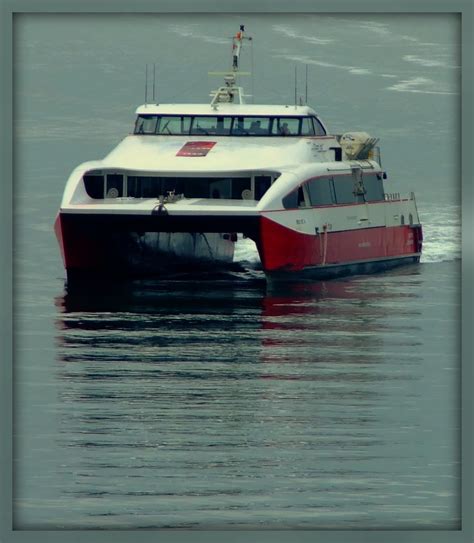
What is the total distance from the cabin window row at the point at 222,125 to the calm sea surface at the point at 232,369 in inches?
143

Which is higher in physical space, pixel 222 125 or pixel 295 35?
Answer: pixel 295 35

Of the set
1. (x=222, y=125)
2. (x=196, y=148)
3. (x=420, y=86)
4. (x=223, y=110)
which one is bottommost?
(x=196, y=148)

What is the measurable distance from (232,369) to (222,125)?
50.3ft

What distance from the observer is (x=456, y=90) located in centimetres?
2080

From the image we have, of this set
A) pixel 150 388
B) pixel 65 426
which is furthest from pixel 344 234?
pixel 65 426

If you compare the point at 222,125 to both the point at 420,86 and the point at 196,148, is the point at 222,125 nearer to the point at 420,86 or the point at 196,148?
the point at 196,148

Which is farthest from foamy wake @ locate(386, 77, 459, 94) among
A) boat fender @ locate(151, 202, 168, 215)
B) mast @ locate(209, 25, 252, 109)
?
mast @ locate(209, 25, 252, 109)

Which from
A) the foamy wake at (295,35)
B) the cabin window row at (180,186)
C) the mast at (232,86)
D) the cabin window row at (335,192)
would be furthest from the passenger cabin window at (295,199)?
the foamy wake at (295,35)

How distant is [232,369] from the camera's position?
27.0 metres

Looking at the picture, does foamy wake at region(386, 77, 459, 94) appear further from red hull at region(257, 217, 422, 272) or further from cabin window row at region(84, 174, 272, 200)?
cabin window row at region(84, 174, 272, 200)

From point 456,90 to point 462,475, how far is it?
4131 millimetres

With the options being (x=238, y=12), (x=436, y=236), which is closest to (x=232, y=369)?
(x=238, y=12)

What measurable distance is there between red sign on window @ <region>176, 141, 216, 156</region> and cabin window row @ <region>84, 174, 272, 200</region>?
0.50 meters

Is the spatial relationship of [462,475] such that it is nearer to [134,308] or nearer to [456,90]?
[456,90]
